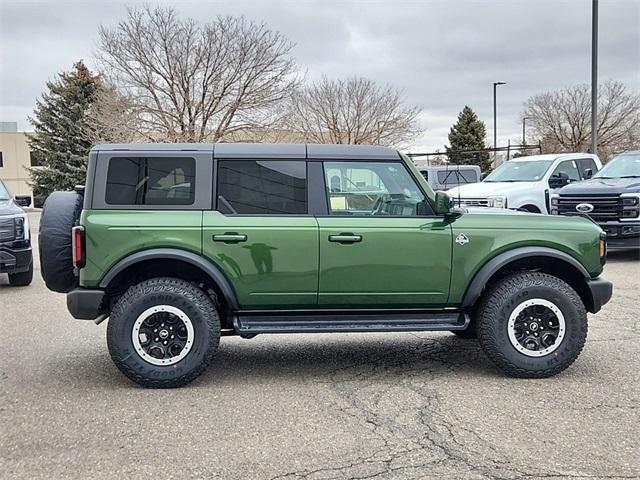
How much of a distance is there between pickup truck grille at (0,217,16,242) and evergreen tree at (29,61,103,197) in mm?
33715

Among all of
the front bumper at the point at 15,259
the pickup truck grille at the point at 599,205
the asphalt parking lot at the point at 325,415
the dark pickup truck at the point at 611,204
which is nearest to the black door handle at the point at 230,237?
the asphalt parking lot at the point at 325,415

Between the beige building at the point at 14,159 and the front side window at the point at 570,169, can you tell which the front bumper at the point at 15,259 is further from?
the beige building at the point at 14,159

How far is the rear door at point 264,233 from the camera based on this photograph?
5.04 m

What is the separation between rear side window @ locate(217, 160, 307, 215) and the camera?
518 cm

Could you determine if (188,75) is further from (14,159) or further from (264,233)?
(14,159)

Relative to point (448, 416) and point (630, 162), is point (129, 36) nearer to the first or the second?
point (630, 162)

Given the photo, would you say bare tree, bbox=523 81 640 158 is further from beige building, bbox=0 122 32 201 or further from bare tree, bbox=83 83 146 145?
beige building, bbox=0 122 32 201

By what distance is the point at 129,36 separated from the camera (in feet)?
87.5

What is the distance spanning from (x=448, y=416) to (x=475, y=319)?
1.30 meters

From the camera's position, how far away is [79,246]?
489cm

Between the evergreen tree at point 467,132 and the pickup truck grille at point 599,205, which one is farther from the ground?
the evergreen tree at point 467,132

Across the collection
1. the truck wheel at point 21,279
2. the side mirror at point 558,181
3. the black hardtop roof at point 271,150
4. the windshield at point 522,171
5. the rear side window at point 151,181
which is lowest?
the truck wheel at point 21,279

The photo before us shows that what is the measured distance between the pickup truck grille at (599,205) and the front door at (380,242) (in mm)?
7895

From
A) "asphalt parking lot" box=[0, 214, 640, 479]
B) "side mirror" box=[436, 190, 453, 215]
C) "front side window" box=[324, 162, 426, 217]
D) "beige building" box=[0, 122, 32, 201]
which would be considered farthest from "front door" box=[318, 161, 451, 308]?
"beige building" box=[0, 122, 32, 201]
